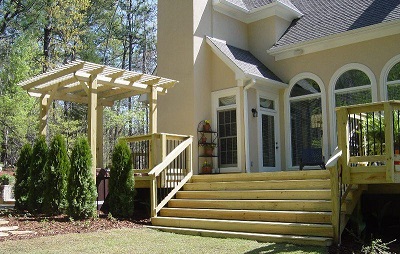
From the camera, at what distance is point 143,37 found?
2708 cm

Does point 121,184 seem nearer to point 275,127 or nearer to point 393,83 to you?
point 275,127

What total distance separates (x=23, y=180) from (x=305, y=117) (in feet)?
23.7

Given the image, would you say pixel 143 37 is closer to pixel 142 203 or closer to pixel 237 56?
pixel 237 56

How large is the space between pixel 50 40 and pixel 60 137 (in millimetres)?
15866

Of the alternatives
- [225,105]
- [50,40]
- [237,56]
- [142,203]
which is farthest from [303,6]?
[50,40]

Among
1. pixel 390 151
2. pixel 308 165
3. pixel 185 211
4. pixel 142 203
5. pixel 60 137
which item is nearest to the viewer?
pixel 390 151

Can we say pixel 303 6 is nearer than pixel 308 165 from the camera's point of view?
No

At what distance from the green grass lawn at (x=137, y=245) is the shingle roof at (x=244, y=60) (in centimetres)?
547

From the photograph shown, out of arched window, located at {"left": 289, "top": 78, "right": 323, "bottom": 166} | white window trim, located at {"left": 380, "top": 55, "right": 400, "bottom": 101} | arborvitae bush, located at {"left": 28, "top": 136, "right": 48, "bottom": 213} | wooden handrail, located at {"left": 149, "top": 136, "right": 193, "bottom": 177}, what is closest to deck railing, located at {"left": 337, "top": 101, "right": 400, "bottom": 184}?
wooden handrail, located at {"left": 149, "top": 136, "right": 193, "bottom": 177}

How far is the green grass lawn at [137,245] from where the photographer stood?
225 inches

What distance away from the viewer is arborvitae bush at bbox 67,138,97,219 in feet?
26.8

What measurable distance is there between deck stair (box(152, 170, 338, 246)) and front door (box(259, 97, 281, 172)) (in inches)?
106

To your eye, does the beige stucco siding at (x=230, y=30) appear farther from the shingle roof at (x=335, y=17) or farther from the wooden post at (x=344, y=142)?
Answer: the wooden post at (x=344, y=142)

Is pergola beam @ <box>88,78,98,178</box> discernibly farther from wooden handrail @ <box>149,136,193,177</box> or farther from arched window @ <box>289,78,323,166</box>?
arched window @ <box>289,78,323,166</box>
